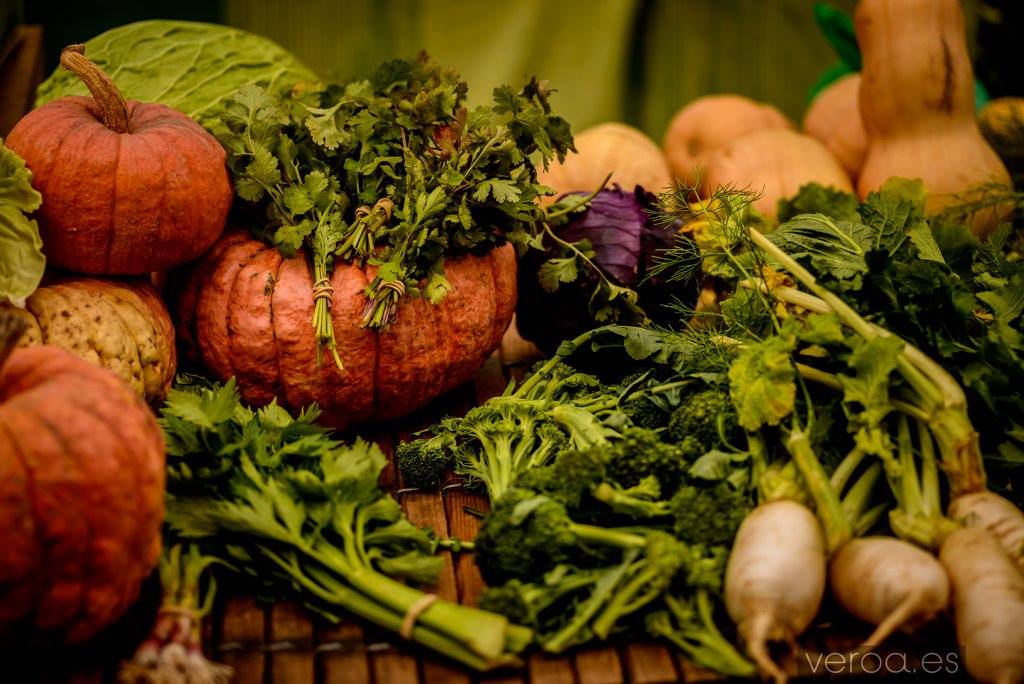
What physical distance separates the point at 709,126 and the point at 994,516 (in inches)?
93.2

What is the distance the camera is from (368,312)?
2299mm

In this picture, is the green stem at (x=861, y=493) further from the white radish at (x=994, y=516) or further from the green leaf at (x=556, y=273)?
the green leaf at (x=556, y=273)

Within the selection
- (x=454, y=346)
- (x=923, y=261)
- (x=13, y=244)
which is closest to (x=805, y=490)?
(x=923, y=261)

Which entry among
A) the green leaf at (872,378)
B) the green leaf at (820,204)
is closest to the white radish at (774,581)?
the green leaf at (872,378)

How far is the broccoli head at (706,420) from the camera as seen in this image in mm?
2154

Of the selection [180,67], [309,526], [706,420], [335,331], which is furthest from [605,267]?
[180,67]

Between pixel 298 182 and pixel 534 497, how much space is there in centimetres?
105

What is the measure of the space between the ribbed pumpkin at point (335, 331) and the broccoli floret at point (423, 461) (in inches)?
7.8

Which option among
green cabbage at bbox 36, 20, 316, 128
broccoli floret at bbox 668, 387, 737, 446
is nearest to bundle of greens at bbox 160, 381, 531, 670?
broccoli floret at bbox 668, 387, 737, 446

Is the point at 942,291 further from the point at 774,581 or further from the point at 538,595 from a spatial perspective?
the point at 538,595

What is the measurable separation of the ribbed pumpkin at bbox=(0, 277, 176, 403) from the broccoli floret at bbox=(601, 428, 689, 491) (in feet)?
3.56

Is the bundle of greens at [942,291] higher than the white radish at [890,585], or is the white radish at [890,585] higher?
the bundle of greens at [942,291]

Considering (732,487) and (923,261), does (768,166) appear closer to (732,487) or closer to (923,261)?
(923,261)

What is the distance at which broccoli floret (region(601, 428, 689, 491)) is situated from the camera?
2051 millimetres
